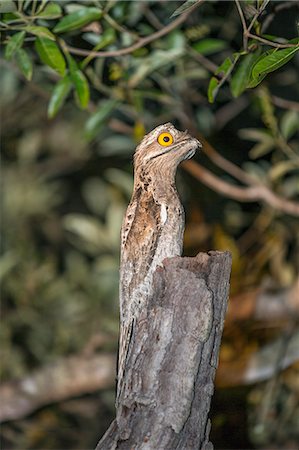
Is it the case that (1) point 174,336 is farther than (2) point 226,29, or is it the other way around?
(2) point 226,29

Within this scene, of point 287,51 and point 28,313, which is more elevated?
point 28,313

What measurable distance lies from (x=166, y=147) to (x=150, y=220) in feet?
0.93

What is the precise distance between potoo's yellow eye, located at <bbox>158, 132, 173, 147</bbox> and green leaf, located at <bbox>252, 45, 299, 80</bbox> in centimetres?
61

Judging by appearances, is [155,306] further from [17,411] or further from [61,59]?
[17,411]

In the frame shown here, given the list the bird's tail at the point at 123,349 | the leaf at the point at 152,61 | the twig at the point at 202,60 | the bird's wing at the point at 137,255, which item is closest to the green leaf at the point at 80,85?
the bird's wing at the point at 137,255

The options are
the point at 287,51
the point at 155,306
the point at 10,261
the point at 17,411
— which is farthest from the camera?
the point at 10,261

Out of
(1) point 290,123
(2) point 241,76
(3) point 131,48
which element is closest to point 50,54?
(3) point 131,48

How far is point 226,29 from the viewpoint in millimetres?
5289

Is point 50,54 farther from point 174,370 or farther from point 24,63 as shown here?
point 174,370

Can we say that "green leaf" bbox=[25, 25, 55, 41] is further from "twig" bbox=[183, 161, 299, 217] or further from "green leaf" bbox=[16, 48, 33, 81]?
"twig" bbox=[183, 161, 299, 217]

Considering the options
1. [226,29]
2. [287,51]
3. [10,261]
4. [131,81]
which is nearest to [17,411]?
[10,261]

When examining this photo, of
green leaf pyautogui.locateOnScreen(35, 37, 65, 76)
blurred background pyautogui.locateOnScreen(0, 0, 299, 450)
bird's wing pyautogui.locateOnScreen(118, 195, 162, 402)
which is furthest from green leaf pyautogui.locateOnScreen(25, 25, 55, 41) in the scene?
bird's wing pyautogui.locateOnScreen(118, 195, 162, 402)

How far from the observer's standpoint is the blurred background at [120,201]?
13.2 ft

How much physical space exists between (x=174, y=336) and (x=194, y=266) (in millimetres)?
250
